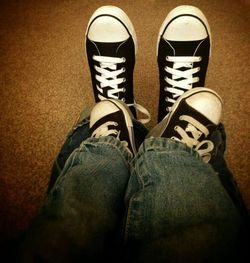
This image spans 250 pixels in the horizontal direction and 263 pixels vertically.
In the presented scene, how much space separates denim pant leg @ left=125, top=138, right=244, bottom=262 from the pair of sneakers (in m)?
0.18

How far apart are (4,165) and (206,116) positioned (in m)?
0.59

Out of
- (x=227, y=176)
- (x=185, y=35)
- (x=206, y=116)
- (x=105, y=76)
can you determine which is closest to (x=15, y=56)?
(x=105, y=76)

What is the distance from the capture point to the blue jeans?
38 centimetres

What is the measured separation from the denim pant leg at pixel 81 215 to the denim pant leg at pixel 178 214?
4 cm

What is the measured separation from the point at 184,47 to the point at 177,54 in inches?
1.1

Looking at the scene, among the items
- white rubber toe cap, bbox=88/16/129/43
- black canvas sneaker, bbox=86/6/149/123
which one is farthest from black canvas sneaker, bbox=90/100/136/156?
white rubber toe cap, bbox=88/16/129/43

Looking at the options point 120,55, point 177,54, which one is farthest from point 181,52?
point 120,55

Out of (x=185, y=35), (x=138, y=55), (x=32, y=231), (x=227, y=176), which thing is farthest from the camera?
(x=138, y=55)

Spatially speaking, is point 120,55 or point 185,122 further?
point 120,55

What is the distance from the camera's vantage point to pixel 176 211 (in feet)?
1.38

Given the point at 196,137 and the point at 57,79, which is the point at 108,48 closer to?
the point at 57,79

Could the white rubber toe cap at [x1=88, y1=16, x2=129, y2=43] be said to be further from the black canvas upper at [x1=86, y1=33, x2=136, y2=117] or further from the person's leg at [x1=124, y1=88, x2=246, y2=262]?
the person's leg at [x1=124, y1=88, x2=246, y2=262]

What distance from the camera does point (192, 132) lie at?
0.66 metres

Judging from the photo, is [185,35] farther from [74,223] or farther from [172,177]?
[74,223]
